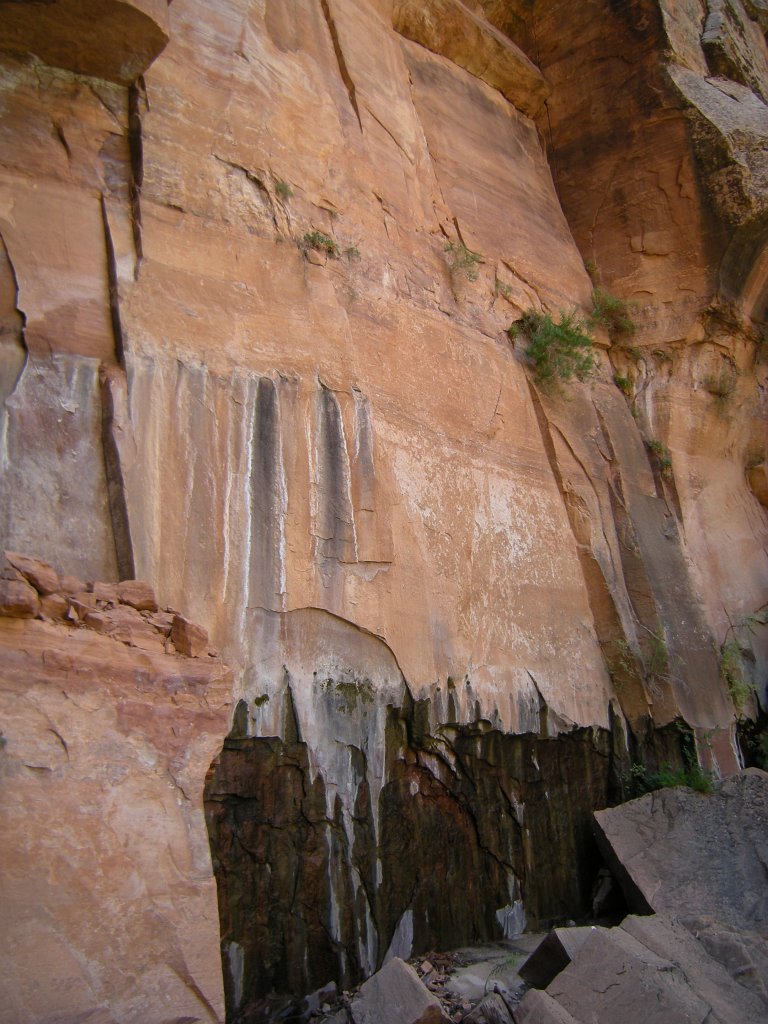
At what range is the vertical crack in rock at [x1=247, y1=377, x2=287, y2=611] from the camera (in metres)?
5.75

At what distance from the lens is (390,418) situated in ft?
23.1

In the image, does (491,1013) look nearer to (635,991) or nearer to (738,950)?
(635,991)

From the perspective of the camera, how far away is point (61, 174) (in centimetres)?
591

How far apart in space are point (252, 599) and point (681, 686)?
464cm

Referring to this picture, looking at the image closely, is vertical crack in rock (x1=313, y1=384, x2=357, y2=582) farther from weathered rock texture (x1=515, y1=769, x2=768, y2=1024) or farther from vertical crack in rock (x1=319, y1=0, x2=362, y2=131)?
vertical crack in rock (x1=319, y1=0, x2=362, y2=131)

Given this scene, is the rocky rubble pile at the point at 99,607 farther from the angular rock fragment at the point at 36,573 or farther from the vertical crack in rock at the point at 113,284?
the vertical crack in rock at the point at 113,284

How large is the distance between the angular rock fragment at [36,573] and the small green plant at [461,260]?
5.47m

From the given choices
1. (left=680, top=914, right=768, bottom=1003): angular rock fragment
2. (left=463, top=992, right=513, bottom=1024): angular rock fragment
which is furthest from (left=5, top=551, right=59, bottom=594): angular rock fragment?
(left=680, top=914, right=768, bottom=1003): angular rock fragment

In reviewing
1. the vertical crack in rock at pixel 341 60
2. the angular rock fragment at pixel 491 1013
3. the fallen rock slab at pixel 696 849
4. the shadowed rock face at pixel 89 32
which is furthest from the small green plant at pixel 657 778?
the shadowed rock face at pixel 89 32

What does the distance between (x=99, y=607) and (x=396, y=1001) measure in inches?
104

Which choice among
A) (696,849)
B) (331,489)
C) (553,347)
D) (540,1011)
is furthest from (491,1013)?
(553,347)

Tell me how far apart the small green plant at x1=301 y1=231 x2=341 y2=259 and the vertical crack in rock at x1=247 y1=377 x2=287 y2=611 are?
1492mm

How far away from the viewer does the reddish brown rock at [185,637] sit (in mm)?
4660

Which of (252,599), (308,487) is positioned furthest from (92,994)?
(308,487)
